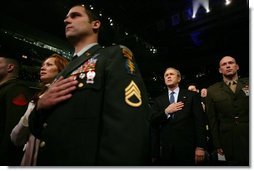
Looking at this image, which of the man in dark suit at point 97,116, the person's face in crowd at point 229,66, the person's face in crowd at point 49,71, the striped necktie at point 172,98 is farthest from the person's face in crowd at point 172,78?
the man in dark suit at point 97,116

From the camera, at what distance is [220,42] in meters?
1.70

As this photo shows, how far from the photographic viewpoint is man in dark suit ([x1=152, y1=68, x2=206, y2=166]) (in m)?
1.65

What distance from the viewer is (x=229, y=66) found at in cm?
164

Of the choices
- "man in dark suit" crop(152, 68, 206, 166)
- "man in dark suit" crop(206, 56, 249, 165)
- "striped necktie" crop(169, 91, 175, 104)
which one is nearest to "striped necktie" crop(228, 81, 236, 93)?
"man in dark suit" crop(206, 56, 249, 165)

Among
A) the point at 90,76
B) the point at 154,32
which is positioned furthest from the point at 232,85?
the point at 90,76

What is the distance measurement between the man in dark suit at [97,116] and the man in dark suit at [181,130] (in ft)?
3.38

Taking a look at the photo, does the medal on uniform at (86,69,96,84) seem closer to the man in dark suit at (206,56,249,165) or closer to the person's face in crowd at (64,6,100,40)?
the person's face in crowd at (64,6,100,40)

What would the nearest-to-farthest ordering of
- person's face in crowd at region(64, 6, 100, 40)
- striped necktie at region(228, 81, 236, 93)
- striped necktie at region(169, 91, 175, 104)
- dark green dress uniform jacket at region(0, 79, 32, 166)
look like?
person's face in crowd at region(64, 6, 100, 40) < dark green dress uniform jacket at region(0, 79, 32, 166) < striped necktie at region(228, 81, 236, 93) < striped necktie at region(169, 91, 175, 104)

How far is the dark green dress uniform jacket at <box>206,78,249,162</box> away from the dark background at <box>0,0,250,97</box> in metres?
0.20

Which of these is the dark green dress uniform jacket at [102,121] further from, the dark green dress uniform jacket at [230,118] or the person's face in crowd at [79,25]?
the dark green dress uniform jacket at [230,118]

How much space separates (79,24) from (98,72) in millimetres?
360

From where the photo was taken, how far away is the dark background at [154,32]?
5.40ft

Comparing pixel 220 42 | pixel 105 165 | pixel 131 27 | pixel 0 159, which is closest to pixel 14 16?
pixel 131 27

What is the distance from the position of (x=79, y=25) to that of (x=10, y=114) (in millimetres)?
783
